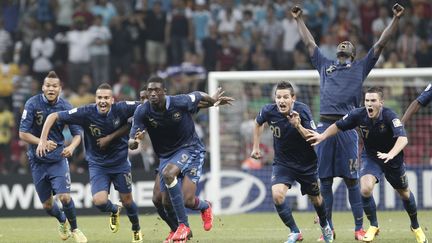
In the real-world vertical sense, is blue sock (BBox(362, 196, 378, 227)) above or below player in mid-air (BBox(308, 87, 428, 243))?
below

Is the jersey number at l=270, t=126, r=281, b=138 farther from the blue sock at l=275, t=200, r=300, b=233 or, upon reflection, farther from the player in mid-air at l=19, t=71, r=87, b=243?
the player in mid-air at l=19, t=71, r=87, b=243

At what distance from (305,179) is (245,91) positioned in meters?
8.69

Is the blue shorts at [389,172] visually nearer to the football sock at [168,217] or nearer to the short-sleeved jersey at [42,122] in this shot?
the football sock at [168,217]

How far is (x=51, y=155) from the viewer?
14766 millimetres

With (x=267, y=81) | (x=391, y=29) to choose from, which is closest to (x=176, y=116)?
(x=391, y=29)

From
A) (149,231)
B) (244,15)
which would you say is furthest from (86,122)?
(244,15)

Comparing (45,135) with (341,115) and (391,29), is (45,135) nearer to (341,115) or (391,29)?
(341,115)

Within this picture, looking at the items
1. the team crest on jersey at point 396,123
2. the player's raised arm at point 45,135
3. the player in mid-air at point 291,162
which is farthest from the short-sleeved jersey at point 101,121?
the team crest on jersey at point 396,123

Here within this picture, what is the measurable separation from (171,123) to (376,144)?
267 centimetres

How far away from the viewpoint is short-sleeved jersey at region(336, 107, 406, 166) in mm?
12906

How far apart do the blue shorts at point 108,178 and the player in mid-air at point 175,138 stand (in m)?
0.94

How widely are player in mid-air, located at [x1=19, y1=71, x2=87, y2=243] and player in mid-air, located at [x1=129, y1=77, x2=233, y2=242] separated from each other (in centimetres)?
165

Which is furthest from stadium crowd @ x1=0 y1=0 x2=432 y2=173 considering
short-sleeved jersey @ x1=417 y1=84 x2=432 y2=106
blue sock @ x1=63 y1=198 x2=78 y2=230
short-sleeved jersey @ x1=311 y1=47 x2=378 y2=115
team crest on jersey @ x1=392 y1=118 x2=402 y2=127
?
team crest on jersey @ x1=392 y1=118 x2=402 y2=127

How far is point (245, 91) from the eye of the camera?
71.2ft
